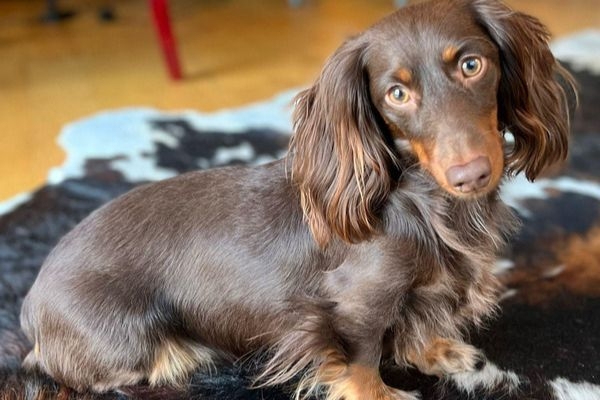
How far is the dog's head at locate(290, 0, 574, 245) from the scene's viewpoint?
49.1 inches

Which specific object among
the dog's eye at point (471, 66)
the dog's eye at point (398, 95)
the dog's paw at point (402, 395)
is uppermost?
the dog's eye at point (471, 66)

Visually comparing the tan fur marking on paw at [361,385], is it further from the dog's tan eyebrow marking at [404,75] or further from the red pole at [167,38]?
the red pole at [167,38]

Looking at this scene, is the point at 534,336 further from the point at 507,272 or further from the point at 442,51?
the point at 442,51

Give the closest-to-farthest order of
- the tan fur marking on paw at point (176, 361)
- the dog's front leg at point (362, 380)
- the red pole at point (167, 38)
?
the dog's front leg at point (362, 380)
the tan fur marking on paw at point (176, 361)
the red pole at point (167, 38)

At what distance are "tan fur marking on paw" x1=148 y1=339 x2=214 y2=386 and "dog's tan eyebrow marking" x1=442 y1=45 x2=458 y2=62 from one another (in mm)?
871

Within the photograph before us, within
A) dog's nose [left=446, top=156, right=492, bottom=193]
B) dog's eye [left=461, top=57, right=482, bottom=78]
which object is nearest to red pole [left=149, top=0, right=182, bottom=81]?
dog's eye [left=461, top=57, right=482, bottom=78]

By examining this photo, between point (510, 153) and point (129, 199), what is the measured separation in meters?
0.83

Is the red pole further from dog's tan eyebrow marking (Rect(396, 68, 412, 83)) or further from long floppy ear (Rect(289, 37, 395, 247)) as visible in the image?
dog's tan eyebrow marking (Rect(396, 68, 412, 83))

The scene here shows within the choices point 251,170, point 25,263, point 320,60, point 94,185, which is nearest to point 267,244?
point 251,170

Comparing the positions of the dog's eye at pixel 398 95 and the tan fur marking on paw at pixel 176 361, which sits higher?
the dog's eye at pixel 398 95

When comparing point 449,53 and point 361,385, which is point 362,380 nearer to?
point 361,385

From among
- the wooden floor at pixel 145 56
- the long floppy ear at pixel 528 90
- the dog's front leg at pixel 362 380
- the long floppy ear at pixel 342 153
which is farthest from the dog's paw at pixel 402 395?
the wooden floor at pixel 145 56

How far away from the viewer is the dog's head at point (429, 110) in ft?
4.09

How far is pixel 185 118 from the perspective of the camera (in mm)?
2980
